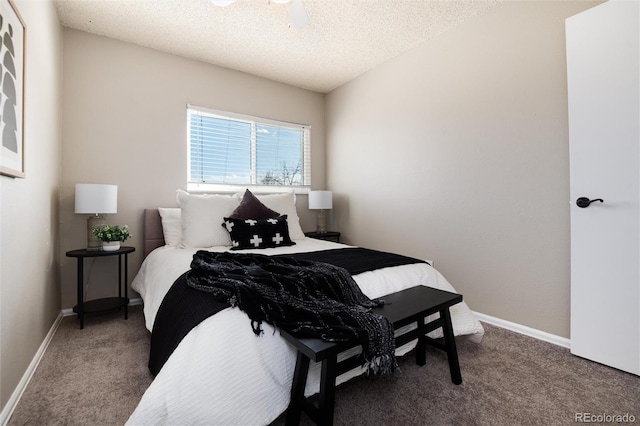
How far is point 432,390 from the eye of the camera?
1537 mm

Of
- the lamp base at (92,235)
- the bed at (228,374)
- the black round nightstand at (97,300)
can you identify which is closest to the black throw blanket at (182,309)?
the bed at (228,374)

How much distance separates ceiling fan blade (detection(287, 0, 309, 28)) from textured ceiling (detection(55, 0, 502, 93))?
0.21 m

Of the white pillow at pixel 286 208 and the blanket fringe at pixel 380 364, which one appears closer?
the blanket fringe at pixel 380 364

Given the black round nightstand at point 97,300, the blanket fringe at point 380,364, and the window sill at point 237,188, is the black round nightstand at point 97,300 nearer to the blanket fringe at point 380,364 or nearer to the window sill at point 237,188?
the window sill at point 237,188

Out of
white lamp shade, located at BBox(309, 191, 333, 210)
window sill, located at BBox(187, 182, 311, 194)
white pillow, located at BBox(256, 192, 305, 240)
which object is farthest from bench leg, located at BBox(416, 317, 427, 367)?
window sill, located at BBox(187, 182, 311, 194)

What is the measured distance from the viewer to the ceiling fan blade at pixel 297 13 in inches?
82.9

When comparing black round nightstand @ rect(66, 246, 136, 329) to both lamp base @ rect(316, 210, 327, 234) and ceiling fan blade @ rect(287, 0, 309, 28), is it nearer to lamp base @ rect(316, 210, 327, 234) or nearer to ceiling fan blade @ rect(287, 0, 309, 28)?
lamp base @ rect(316, 210, 327, 234)

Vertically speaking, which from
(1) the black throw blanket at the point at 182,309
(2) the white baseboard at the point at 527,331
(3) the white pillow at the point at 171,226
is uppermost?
(3) the white pillow at the point at 171,226

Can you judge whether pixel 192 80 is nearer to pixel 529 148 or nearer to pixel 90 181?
pixel 90 181

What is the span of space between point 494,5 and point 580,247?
77.5 inches

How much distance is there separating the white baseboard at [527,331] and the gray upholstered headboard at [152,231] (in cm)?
301

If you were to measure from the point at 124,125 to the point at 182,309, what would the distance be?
2.33 m

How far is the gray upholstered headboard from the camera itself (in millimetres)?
2865

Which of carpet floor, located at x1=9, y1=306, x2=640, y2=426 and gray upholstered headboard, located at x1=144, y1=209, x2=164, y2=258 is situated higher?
gray upholstered headboard, located at x1=144, y1=209, x2=164, y2=258
